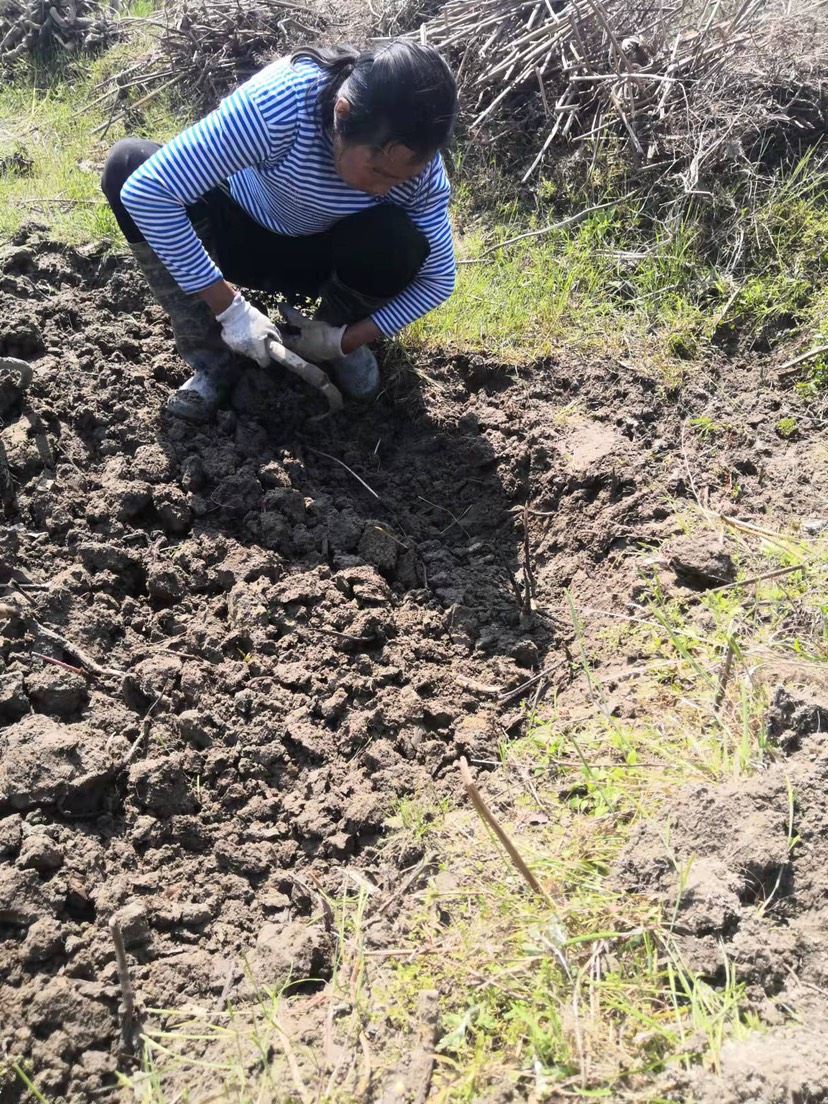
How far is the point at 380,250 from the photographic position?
98.7 inches

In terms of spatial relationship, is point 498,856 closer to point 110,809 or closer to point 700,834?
point 700,834

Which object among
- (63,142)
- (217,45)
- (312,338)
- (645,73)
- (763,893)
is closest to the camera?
(763,893)

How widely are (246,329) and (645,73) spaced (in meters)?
2.13

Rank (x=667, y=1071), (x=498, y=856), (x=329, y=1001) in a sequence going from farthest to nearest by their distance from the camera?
1. (x=498, y=856)
2. (x=329, y=1001)
3. (x=667, y=1071)

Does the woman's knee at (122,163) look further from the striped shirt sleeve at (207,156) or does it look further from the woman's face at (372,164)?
the woman's face at (372,164)

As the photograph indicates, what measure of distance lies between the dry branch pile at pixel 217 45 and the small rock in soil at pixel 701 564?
3.38 m

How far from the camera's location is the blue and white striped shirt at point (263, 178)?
211 centimetres

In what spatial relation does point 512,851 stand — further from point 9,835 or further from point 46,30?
point 46,30

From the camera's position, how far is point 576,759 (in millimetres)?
1748

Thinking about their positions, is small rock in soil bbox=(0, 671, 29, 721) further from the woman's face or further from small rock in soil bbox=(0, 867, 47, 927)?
the woman's face

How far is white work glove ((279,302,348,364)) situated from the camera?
256 centimetres

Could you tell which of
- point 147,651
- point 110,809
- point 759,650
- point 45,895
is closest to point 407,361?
point 147,651

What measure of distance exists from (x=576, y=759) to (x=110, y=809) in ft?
3.08

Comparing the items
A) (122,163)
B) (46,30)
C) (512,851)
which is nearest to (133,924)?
(512,851)
